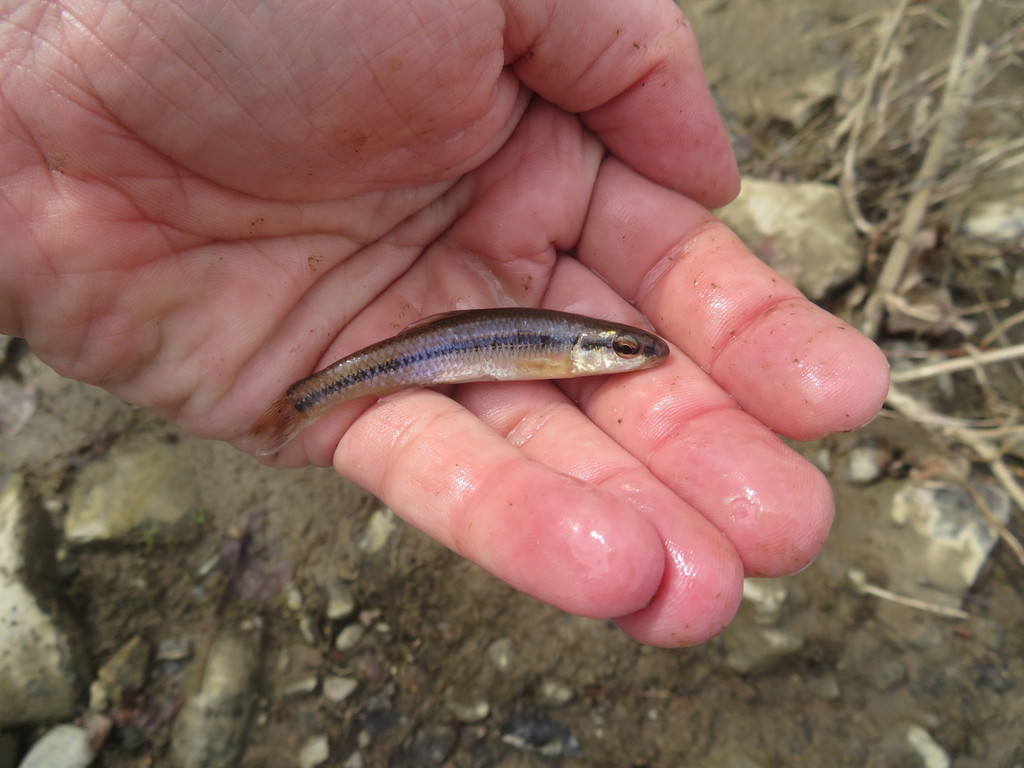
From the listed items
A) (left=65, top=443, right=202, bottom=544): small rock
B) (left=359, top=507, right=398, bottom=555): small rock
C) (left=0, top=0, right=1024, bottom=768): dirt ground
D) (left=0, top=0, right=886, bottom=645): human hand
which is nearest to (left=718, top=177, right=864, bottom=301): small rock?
(left=0, top=0, right=1024, bottom=768): dirt ground

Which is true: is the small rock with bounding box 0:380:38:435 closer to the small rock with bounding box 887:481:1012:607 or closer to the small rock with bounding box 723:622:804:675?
the small rock with bounding box 723:622:804:675

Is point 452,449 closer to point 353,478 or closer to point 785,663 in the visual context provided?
point 353,478

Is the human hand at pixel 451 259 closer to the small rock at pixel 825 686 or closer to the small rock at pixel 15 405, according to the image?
the small rock at pixel 825 686

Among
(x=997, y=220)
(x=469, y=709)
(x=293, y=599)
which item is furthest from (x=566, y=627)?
(x=997, y=220)

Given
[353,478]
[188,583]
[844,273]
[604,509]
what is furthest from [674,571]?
[844,273]

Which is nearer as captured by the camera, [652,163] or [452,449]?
[452,449]

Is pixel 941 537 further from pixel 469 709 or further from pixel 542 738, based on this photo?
pixel 469 709

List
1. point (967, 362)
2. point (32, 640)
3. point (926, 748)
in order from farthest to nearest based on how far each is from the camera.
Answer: point (967, 362)
point (32, 640)
point (926, 748)
